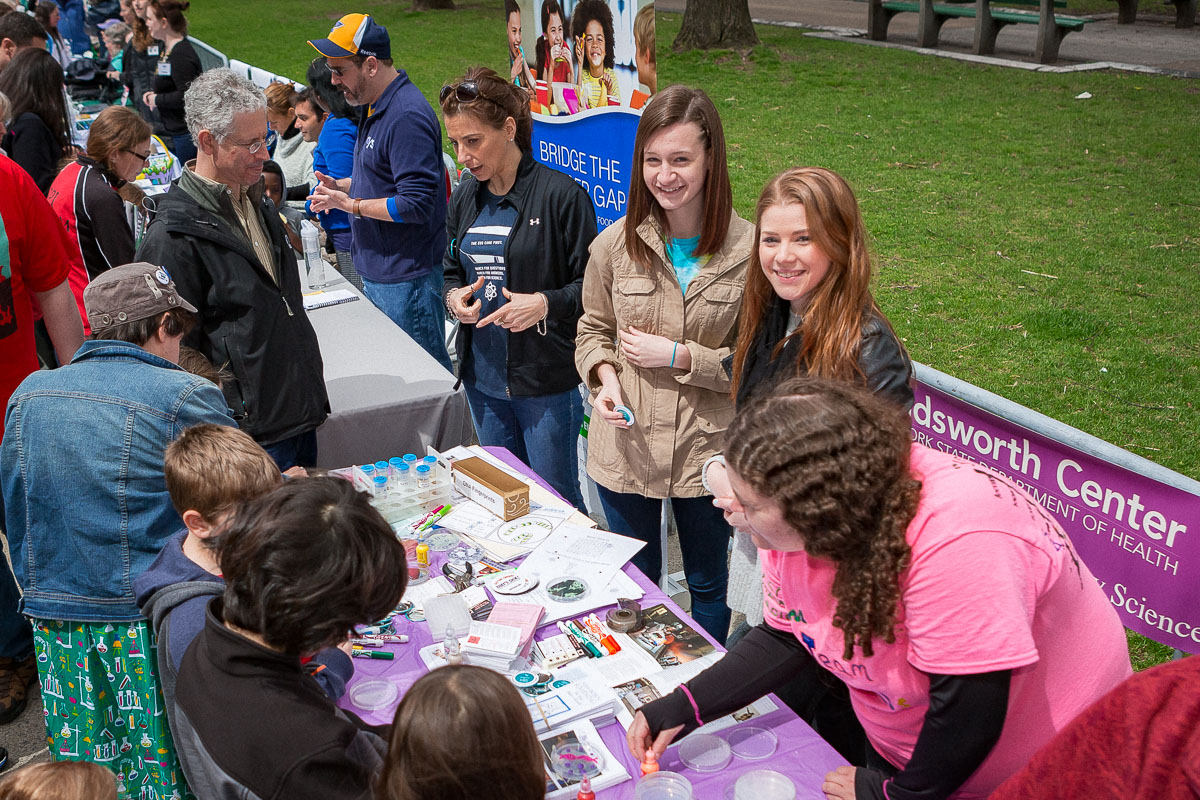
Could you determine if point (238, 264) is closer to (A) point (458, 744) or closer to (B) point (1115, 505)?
(A) point (458, 744)

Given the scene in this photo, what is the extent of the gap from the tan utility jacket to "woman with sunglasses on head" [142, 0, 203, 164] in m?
6.19

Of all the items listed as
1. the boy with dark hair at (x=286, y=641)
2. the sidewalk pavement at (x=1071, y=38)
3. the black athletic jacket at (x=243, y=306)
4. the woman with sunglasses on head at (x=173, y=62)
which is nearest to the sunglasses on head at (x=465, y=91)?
the black athletic jacket at (x=243, y=306)

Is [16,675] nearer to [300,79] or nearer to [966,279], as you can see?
[966,279]

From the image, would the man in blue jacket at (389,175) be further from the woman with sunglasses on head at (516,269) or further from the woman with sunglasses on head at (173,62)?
the woman with sunglasses on head at (173,62)

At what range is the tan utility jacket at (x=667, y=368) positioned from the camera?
2748 mm

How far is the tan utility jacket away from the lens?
9.02ft

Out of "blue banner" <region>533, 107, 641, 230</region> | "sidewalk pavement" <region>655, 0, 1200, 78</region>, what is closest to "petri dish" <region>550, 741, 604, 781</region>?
"blue banner" <region>533, 107, 641, 230</region>

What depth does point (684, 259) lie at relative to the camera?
2.82m

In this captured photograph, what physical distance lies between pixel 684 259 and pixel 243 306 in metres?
1.39

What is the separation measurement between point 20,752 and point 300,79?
12.5 meters

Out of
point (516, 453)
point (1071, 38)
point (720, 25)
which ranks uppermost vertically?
point (720, 25)

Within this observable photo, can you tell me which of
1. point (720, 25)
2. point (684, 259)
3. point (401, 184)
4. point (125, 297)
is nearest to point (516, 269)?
point (684, 259)

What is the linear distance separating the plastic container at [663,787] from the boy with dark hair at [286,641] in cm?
53

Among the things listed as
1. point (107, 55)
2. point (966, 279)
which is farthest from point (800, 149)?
point (107, 55)
